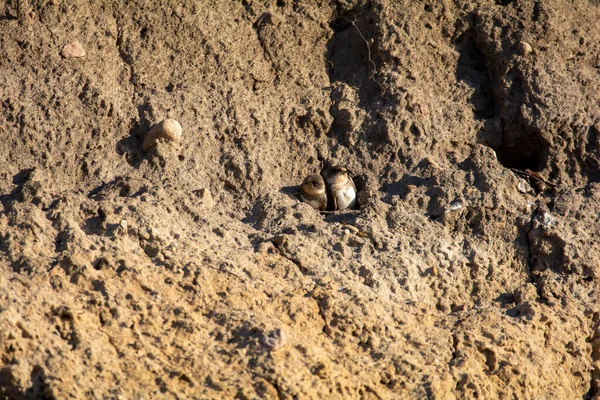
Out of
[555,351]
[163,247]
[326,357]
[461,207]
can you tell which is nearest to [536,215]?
[461,207]

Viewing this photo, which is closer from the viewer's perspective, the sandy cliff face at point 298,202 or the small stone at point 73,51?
the sandy cliff face at point 298,202

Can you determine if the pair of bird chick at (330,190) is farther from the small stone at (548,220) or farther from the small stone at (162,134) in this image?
the small stone at (548,220)

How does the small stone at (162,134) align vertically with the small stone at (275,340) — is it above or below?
above

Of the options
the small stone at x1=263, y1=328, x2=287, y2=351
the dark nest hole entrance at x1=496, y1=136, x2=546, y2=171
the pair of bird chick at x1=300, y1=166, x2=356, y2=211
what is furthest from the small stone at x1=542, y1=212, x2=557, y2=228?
the small stone at x1=263, y1=328, x2=287, y2=351

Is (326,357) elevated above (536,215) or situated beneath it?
situated beneath

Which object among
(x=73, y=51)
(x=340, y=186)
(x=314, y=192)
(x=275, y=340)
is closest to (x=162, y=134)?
(x=73, y=51)

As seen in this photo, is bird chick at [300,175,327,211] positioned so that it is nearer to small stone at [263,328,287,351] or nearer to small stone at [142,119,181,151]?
small stone at [142,119,181,151]

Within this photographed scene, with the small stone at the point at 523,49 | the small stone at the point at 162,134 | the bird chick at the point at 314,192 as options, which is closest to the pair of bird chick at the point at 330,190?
the bird chick at the point at 314,192

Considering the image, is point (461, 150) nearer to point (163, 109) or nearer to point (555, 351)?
point (555, 351)
